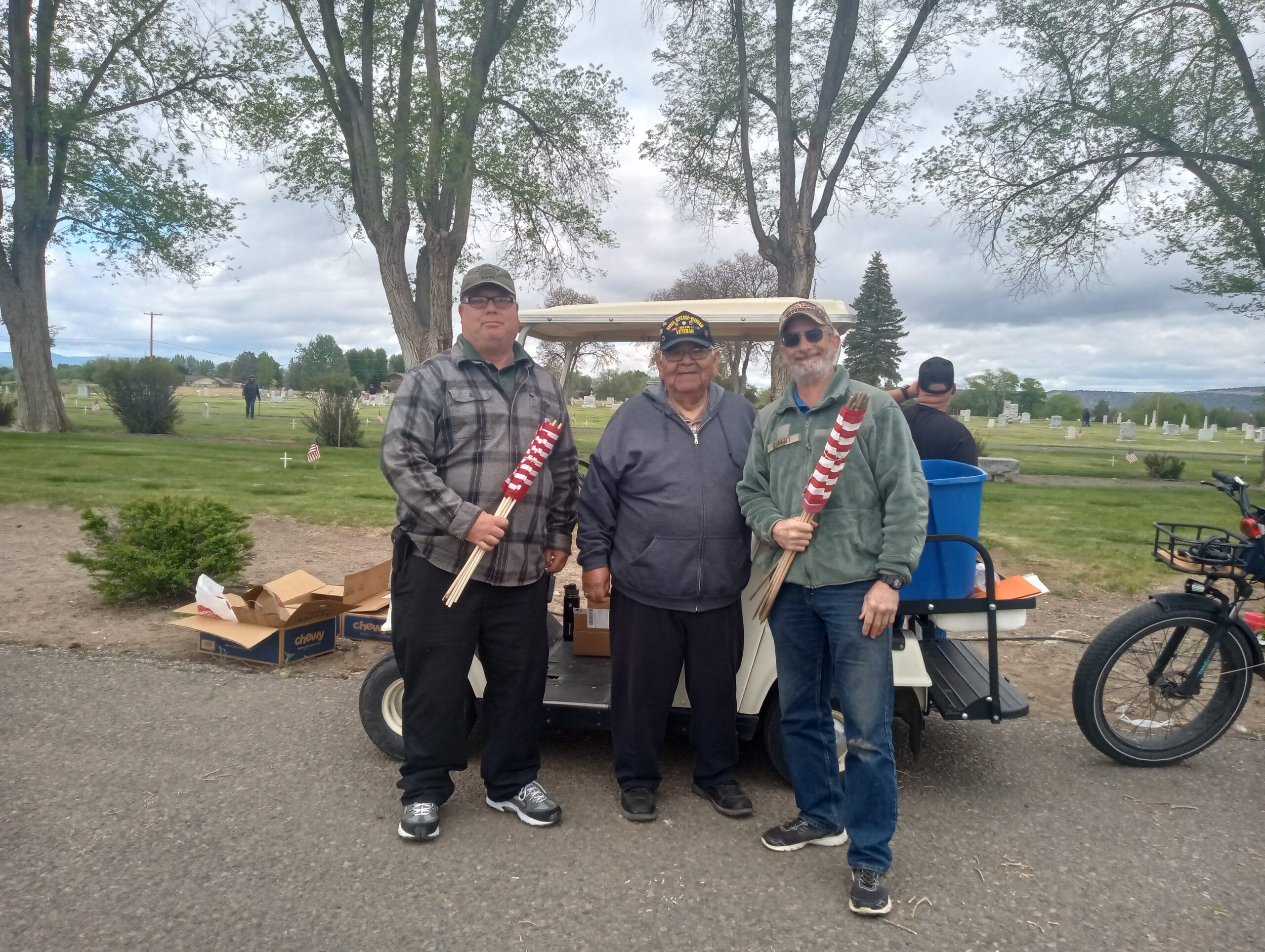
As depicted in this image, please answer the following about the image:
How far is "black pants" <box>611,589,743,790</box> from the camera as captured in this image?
3354 mm

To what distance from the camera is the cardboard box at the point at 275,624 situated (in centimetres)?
503

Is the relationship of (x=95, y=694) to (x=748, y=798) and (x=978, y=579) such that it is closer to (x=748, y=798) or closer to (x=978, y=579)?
(x=748, y=798)

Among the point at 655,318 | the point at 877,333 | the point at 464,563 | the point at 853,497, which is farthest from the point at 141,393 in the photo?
the point at 877,333

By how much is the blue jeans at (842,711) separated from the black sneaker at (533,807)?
90 centimetres

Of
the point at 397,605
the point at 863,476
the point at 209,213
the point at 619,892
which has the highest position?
the point at 209,213

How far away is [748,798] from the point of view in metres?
3.44

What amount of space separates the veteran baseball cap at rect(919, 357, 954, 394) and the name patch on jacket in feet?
5.89

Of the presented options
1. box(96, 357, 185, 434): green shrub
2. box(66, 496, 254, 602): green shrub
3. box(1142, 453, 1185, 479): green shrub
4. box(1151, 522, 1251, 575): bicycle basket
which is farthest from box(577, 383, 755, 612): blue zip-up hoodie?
box(96, 357, 185, 434): green shrub

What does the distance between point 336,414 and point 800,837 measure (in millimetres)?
21922

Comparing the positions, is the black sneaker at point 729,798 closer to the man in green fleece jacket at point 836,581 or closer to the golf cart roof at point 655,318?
the man in green fleece jacket at point 836,581

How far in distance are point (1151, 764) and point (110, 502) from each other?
11.7 metres

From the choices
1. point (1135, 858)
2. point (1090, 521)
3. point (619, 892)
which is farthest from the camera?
point (1090, 521)

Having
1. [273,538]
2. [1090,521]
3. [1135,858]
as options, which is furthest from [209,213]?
[1135,858]

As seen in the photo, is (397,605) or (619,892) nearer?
(619,892)
